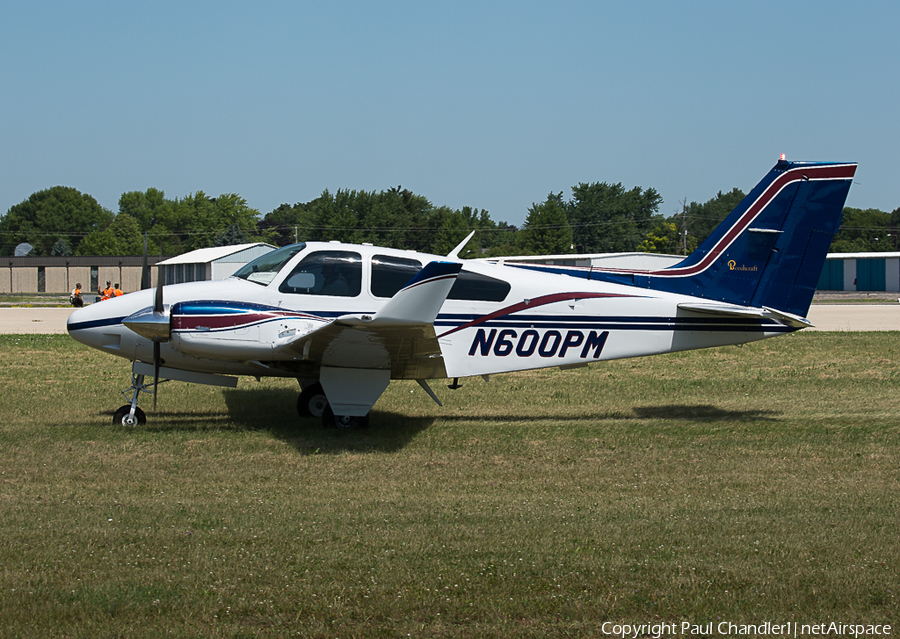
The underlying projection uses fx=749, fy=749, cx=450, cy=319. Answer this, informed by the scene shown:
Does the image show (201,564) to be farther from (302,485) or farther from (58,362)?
(58,362)

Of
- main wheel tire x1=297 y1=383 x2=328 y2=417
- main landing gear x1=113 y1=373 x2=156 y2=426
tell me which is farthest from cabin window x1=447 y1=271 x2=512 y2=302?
main landing gear x1=113 y1=373 x2=156 y2=426

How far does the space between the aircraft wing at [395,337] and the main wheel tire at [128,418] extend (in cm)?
226

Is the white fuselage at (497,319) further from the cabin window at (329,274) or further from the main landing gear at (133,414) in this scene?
the main landing gear at (133,414)

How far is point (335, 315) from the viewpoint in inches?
374

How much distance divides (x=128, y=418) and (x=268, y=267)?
259 centimetres

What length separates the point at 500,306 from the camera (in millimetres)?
9867

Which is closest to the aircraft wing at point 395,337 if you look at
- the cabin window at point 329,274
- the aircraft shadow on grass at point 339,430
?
the aircraft shadow on grass at point 339,430

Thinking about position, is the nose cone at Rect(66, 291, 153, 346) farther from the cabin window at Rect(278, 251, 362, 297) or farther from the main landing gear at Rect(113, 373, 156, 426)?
the cabin window at Rect(278, 251, 362, 297)

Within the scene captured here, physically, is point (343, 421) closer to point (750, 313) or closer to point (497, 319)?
point (497, 319)

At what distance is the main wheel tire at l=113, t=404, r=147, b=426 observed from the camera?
31.0ft

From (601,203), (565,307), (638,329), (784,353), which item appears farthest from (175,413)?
(601,203)

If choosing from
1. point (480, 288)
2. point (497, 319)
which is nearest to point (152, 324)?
point (480, 288)

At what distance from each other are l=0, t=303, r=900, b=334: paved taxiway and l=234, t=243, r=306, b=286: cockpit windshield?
15.5m

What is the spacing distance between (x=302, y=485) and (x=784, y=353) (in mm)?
13434
